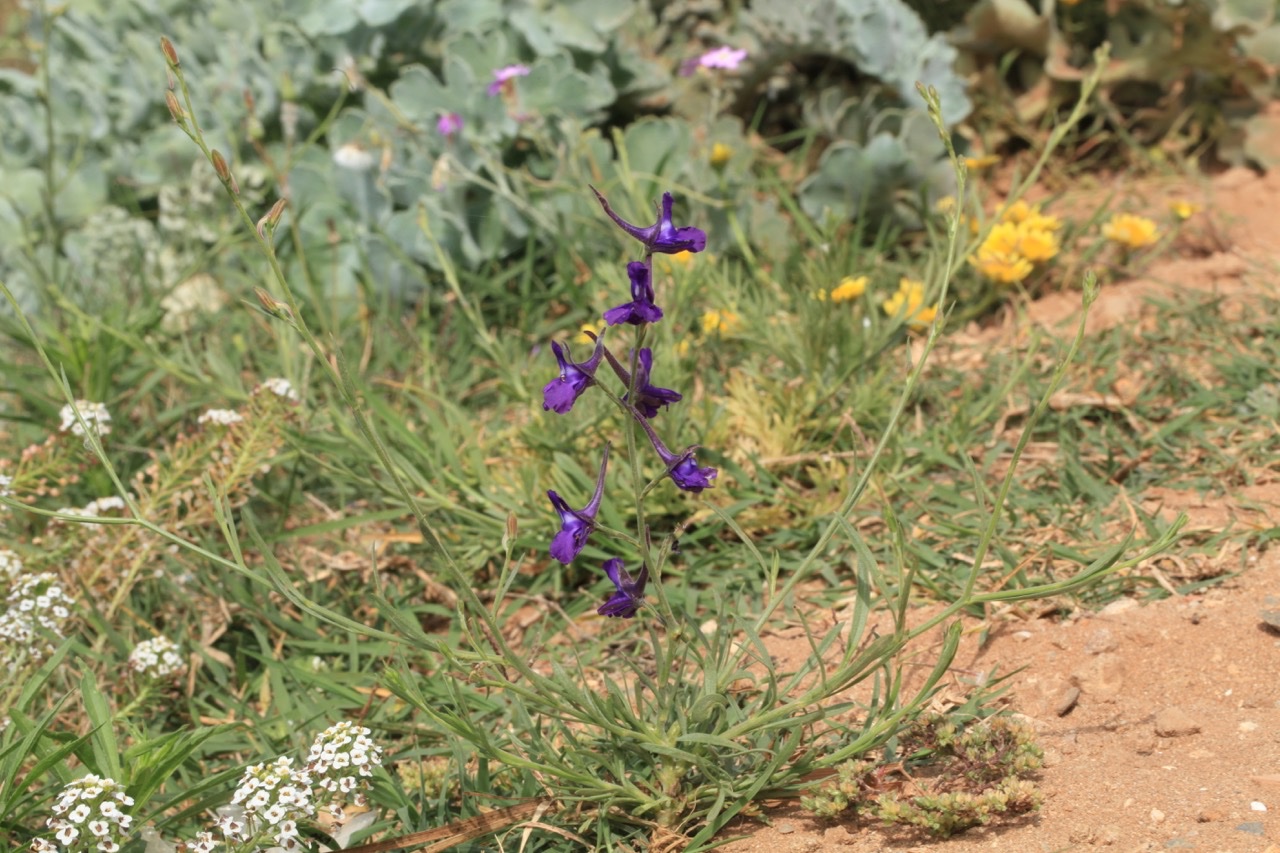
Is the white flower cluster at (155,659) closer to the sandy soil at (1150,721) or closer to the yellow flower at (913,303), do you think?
the sandy soil at (1150,721)

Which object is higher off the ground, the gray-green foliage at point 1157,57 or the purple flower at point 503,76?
the purple flower at point 503,76

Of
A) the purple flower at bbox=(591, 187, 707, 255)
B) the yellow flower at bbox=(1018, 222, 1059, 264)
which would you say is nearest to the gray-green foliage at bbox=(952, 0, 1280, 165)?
the yellow flower at bbox=(1018, 222, 1059, 264)

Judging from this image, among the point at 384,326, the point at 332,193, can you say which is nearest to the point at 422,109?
the point at 332,193

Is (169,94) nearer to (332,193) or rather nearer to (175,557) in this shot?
(175,557)

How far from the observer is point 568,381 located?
1443mm

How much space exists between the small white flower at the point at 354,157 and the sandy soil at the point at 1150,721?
184 cm

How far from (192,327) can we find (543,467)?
4.08ft

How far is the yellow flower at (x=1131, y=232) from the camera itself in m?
3.05

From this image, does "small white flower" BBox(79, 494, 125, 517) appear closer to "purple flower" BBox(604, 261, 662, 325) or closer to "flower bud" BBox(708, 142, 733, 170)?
"purple flower" BBox(604, 261, 662, 325)

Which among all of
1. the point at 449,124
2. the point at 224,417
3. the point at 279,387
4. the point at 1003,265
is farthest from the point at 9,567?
the point at 1003,265

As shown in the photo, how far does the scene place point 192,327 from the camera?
10.9 ft

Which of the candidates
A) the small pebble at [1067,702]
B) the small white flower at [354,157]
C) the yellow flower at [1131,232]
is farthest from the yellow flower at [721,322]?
the small pebble at [1067,702]

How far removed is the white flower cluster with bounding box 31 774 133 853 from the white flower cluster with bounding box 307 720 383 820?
237 millimetres

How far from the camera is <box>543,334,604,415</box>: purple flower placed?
1410 mm
